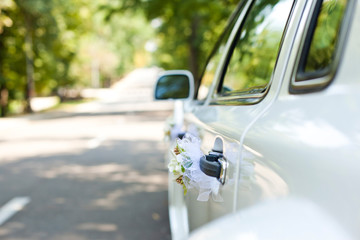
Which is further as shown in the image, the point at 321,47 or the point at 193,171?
the point at 193,171

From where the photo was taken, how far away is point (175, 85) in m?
3.96

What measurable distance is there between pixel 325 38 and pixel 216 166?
2.07 ft

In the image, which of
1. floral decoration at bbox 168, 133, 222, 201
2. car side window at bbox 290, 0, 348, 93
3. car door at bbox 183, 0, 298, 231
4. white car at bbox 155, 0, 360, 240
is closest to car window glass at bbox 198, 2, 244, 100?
car door at bbox 183, 0, 298, 231

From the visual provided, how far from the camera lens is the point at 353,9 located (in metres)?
1.05

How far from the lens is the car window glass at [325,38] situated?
3.73 feet

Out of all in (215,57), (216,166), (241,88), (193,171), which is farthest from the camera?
(215,57)

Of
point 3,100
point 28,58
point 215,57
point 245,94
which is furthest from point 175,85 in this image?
point 28,58

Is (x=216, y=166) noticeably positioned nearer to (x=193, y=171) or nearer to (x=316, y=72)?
(x=193, y=171)

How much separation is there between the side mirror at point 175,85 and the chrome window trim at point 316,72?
2499mm

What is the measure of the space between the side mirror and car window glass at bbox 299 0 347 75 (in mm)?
2539

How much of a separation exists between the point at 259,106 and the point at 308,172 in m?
0.54

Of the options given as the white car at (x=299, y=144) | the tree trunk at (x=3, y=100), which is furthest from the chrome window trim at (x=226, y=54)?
the tree trunk at (x=3, y=100)

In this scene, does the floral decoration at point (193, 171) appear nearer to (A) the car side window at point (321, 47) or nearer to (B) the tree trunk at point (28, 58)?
(A) the car side window at point (321, 47)

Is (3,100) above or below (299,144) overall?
below
